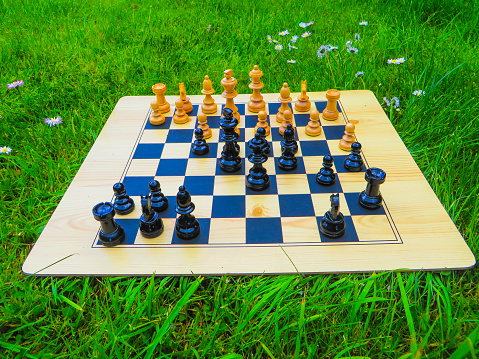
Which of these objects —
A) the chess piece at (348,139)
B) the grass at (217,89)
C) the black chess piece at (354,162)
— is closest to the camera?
the grass at (217,89)

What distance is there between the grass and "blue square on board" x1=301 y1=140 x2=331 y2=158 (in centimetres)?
61

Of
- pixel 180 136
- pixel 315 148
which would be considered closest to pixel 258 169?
pixel 315 148

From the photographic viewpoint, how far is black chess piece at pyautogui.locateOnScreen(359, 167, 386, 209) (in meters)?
1.65

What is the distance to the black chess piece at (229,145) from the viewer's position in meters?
1.95

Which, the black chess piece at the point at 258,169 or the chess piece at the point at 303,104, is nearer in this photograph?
the black chess piece at the point at 258,169

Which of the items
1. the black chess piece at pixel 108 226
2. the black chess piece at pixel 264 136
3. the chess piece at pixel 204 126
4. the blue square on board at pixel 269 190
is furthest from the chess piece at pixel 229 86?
the black chess piece at pixel 108 226

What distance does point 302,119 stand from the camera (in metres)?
2.46

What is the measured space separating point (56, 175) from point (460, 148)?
247 centimetres

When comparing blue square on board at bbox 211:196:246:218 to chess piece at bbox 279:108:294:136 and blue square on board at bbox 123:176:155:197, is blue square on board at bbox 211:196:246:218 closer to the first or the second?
blue square on board at bbox 123:176:155:197

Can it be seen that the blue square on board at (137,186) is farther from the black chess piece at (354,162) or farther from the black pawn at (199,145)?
the black chess piece at (354,162)

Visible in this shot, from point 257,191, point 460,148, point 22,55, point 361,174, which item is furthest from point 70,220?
point 22,55

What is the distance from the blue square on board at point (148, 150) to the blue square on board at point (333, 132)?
1.03 meters

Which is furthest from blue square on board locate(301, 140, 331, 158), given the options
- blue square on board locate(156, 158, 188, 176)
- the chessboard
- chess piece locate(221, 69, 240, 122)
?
blue square on board locate(156, 158, 188, 176)

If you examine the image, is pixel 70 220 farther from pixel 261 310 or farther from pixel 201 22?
pixel 201 22
